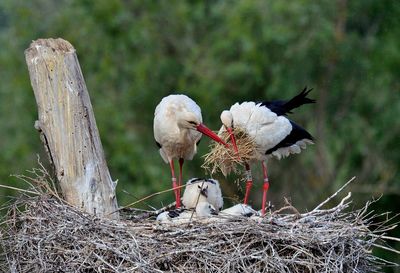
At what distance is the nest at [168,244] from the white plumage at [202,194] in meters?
1.14

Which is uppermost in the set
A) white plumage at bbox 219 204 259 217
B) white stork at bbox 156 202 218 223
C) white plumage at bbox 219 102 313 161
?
white plumage at bbox 219 102 313 161

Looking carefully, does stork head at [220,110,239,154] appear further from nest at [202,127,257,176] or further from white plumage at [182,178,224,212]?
white plumage at [182,178,224,212]

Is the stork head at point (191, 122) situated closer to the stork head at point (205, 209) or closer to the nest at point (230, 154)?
the nest at point (230, 154)

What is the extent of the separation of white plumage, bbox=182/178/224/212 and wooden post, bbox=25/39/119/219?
1195 millimetres

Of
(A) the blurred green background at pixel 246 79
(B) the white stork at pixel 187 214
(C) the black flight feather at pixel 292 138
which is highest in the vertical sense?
(C) the black flight feather at pixel 292 138

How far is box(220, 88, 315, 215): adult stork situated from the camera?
429 inches

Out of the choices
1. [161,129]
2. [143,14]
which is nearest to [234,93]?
[143,14]

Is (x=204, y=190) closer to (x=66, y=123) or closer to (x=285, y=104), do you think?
(x=285, y=104)

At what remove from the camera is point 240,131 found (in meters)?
10.9

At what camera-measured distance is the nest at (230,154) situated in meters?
10.8

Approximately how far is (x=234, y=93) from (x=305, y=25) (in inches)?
76.6

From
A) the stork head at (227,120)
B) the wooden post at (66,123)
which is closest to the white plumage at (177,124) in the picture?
the stork head at (227,120)

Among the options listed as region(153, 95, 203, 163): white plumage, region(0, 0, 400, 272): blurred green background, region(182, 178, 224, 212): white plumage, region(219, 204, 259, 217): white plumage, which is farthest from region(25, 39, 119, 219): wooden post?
region(0, 0, 400, 272): blurred green background

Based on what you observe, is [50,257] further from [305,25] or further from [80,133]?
[305,25]
